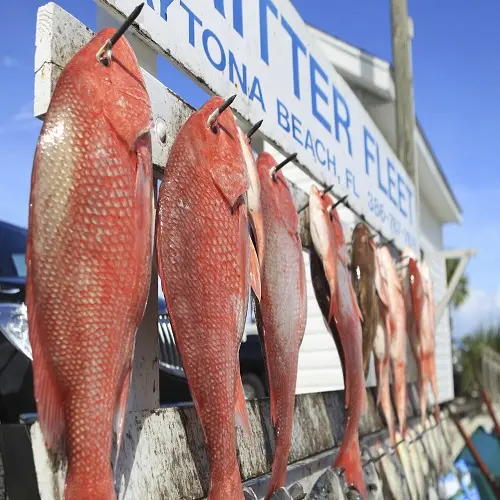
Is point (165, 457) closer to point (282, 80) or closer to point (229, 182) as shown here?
point (229, 182)

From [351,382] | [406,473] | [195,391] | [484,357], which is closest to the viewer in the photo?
[195,391]

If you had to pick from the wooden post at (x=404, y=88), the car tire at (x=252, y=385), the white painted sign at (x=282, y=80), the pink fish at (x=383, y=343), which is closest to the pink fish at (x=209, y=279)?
the white painted sign at (x=282, y=80)

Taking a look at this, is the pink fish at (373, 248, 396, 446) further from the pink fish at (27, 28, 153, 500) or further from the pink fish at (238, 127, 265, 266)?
the pink fish at (27, 28, 153, 500)

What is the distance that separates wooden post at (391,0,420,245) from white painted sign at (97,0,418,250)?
1554mm

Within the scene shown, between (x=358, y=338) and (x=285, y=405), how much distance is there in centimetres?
88

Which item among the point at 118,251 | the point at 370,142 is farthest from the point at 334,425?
the point at 370,142

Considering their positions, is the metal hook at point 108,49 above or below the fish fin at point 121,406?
above

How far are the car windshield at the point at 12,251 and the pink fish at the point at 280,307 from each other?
3217 mm

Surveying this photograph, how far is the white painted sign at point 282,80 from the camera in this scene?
8.02 ft

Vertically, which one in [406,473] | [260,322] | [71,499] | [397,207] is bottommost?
[406,473]

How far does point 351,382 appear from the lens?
3102 millimetres

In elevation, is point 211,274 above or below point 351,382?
above

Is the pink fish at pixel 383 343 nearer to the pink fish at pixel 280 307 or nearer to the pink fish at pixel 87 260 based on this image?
the pink fish at pixel 280 307

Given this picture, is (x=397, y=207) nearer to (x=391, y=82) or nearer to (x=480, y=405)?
(x=391, y=82)
